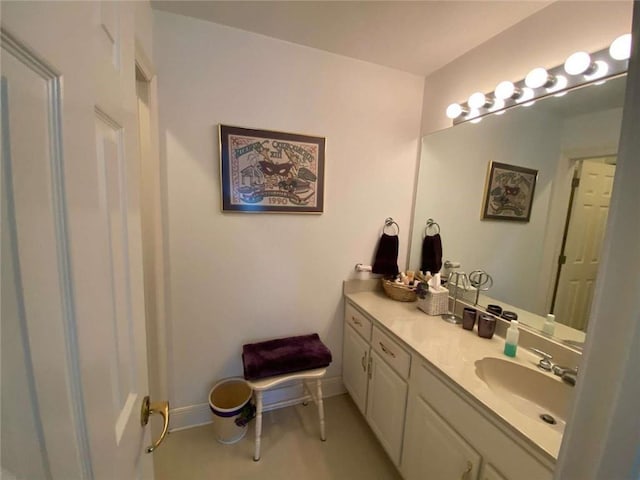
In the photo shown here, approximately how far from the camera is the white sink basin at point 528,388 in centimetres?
105

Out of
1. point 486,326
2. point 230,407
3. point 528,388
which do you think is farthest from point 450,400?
point 230,407

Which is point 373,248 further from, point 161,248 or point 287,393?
point 161,248

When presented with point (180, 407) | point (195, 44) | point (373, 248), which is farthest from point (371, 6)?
point (180, 407)

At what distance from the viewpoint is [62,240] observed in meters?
0.35

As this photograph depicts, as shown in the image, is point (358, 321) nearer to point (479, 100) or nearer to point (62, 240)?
point (479, 100)

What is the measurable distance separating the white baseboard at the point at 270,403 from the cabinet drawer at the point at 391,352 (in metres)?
0.71

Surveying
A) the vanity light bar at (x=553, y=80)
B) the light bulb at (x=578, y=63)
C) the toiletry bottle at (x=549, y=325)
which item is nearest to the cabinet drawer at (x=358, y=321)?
the toiletry bottle at (x=549, y=325)

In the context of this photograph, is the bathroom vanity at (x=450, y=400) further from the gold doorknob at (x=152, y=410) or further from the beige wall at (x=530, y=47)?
the beige wall at (x=530, y=47)

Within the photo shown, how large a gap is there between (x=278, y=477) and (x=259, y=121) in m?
2.06

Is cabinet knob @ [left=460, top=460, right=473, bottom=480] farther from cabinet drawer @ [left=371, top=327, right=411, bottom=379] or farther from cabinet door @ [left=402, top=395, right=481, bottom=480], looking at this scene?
cabinet drawer @ [left=371, top=327, right=411, bottom=379]

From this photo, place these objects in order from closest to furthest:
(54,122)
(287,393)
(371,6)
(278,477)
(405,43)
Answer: (54,122) < (371,6) < (278,477) < (405,43) < (287,393)

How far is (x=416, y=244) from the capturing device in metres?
2.05

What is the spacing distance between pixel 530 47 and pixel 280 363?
7.00ft

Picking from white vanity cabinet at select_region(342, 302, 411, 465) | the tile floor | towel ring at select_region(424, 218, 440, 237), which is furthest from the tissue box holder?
the tile floor
